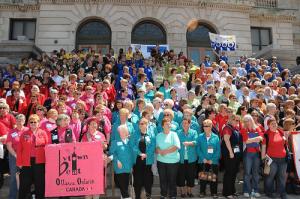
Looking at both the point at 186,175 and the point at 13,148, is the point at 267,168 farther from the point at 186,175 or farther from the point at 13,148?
the point at 13,148

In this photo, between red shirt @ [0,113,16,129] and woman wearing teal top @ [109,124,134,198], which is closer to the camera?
woman wearing teal top @ [109,124,134,198]

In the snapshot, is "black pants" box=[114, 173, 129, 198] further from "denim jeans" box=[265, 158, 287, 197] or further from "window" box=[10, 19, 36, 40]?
"window" box=[10, 19, 36, 40]

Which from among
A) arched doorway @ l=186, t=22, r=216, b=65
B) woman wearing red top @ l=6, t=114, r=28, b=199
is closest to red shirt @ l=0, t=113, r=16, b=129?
woman wearing red top @ l=6, t=114, r=28, b=199

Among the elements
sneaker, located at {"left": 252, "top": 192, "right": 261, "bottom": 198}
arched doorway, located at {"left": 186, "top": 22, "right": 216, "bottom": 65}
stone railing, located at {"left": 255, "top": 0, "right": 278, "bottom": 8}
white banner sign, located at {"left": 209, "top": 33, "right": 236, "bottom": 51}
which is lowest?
sneaker, located at {"left": 252, "top": 192, "right": 261, "bottom": 198}

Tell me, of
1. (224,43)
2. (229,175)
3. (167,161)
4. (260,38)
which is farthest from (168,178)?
(260,38)

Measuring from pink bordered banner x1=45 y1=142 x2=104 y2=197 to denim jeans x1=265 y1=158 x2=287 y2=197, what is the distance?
449 centimetres

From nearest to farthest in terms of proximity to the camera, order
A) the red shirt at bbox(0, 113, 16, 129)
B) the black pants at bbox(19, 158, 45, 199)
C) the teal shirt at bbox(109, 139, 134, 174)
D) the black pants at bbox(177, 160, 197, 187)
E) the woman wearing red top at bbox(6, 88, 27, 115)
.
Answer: the black pants at bbox(19, 158, 45, 199)
the teal shirt at bbox(109, 139, 134, 174)
the black pants at bbox(177, 160, 197, 187)
the red shirt at bbox(0, 113, 16, 129)
the woman wearing red top at bbox(6, 88, 27, 115)

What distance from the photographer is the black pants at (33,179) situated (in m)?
8.62

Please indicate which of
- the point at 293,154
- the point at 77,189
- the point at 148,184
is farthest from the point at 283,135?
the point at 77,189

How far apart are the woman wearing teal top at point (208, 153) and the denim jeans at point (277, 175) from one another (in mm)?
1452

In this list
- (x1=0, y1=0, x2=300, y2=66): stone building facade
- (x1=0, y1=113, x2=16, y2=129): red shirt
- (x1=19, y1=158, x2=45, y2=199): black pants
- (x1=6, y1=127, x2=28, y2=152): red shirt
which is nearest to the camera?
(x1=19, y1=158, x2=45, y2=199): black pants

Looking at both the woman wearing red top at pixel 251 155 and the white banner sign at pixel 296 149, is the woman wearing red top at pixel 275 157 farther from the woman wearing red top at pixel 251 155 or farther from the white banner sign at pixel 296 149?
the white banner sign at pixel 296 149

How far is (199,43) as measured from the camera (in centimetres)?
2898

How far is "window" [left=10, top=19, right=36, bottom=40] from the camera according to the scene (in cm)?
2930
